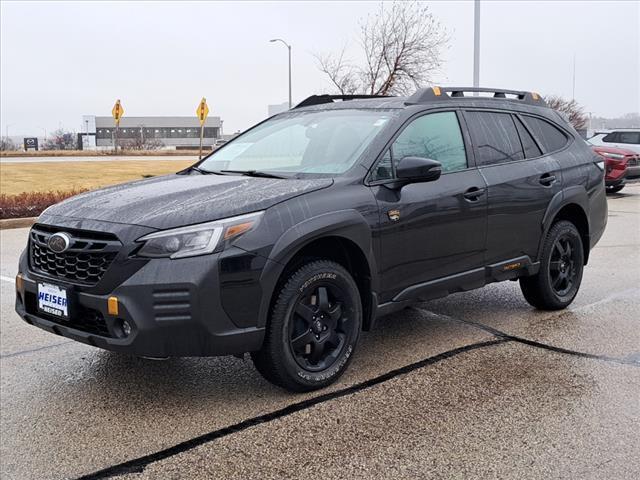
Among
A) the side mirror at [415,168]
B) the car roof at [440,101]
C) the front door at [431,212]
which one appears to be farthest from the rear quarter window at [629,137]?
the side mirror at [415,168]

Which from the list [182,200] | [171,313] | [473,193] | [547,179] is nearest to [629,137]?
[547,179]

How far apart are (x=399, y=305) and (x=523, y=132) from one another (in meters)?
2.11

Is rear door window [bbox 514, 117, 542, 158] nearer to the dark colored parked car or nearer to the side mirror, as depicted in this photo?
the dark colored parked car

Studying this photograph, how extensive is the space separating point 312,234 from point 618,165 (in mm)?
15809

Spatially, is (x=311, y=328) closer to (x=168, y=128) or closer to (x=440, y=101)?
(x=440, y=101)

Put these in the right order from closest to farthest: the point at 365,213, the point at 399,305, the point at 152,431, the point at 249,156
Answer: the point at 152,431 → the point at 365,213 → the point at 399,305 → the point at 249,156

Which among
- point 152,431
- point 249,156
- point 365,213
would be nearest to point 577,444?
point 365,213

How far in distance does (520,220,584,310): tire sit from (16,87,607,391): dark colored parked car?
19mm

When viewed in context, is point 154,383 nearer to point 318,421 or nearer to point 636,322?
point 318,421

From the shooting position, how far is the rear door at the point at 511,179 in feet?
16.5

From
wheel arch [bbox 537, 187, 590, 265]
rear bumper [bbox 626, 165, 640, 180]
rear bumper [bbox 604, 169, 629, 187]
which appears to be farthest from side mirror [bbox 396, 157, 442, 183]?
rear bumper [bbox 626, 165, 640, 180]

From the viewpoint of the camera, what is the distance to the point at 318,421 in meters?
3.60

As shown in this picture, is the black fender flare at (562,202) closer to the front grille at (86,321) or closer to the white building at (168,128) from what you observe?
the front grille at (86,321)

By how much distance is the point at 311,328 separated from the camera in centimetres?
392
